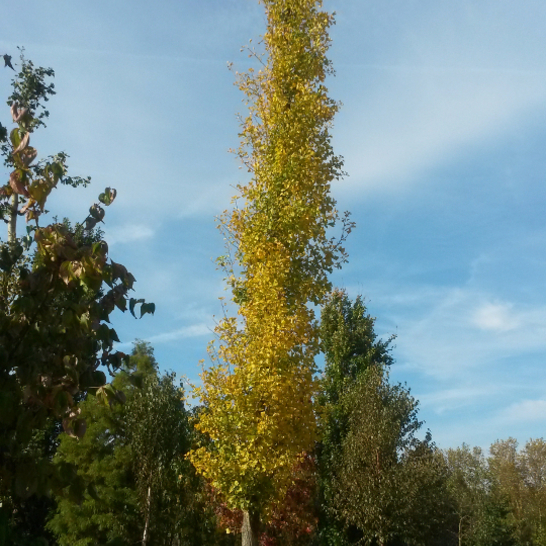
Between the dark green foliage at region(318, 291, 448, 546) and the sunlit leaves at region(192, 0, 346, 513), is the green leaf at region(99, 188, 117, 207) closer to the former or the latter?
the sunlit leaves at region(192, 0, 346, 513)

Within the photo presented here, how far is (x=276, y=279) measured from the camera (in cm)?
1341

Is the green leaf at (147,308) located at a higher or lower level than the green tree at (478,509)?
higher

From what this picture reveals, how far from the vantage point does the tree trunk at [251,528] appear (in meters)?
13.1

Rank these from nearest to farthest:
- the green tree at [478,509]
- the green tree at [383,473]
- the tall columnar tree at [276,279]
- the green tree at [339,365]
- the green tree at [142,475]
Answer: the tall columnar tree at [276,279] < the green tree at [142,475] < the green tree at [383,473] < the green tree at [339,365] < the green tree at [478,509]

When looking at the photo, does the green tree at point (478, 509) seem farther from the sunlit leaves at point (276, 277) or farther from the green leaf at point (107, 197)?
the green leaf at point (107, 197)

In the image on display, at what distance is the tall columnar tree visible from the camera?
41.9 feet

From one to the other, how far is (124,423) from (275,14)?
49.2 feet

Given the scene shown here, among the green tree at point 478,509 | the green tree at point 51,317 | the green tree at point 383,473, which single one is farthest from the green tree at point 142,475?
the green tree at point 478,509

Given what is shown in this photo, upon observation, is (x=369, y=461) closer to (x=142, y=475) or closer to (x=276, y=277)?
(x=142, y=475)

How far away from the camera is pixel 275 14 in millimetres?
15664

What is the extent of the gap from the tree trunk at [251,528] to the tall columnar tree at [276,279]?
0.02 meters

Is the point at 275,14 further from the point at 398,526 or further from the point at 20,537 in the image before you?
the point at 398,526

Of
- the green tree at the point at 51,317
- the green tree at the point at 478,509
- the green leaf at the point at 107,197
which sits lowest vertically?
the green tree at the point at 478,509

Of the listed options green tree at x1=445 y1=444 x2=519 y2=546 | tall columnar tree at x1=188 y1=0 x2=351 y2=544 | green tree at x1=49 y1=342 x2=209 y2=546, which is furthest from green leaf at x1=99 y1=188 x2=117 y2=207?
green tree at x1=445 y1=444 x2=519 y2=546
